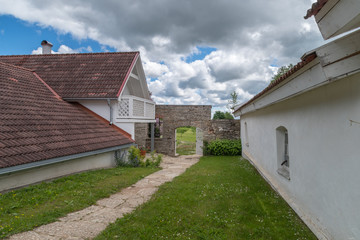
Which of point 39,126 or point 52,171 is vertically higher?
point 39,126

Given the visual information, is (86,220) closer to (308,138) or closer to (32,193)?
(32,193)

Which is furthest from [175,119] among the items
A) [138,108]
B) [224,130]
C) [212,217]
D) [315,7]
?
[315,7]

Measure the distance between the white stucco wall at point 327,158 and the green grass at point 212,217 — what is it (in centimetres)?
41

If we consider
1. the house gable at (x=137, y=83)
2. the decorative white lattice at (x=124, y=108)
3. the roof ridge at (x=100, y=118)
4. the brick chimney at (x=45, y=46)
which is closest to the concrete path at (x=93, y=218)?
the roof ridge at (x=100, y=118)

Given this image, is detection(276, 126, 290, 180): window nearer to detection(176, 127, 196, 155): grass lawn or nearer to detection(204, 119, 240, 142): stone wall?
detection(204, 119, 240, 142): stone wall

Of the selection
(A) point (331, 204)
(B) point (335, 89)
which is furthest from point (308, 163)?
(B) point (335, 89)

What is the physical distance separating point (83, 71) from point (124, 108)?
3.40 metres

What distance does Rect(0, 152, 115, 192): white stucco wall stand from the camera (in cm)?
511

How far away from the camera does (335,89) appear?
9.21 ft

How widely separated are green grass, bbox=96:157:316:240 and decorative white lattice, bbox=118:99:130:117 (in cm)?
589

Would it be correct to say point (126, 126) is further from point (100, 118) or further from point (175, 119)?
point (175, 119)

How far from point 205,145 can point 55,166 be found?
38.2 ft

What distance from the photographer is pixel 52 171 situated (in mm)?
6387

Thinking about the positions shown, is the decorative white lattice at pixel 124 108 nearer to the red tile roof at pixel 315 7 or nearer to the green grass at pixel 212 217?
the green grass at pixel 212 217
